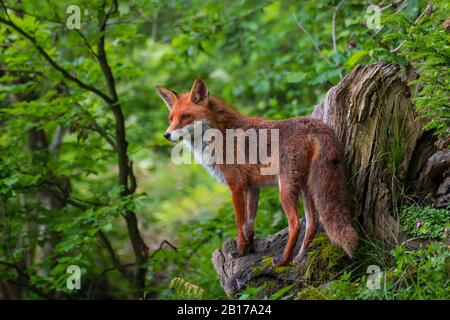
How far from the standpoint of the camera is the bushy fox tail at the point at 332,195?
5.39 m

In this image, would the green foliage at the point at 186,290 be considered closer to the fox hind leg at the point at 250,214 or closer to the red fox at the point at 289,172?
the red fox at the point at 289,172

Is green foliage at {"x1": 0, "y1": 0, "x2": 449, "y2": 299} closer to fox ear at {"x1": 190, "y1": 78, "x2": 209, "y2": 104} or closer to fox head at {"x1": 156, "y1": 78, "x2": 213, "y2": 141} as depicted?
fox head at {"x1": 156, "y1": 78, "x2": 213, "y2": 141}

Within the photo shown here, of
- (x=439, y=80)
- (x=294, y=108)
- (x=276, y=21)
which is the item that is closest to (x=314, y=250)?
(x=439, y=80)

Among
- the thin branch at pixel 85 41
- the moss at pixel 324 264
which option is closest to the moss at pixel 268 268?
the moss at pixel 324 264

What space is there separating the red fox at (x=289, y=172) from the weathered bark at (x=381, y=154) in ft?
1.12

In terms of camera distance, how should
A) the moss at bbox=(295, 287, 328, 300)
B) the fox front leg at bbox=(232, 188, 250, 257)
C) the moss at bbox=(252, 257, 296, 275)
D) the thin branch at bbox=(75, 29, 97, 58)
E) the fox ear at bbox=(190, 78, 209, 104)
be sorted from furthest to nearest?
the thin branch at bbox=(75, 29, 97, 58)
the fox ear at bbox=(190, 78, 209, 104)
the fox front leg at bbox=(232, 188, 250, 257)
the moss at bbox=(252, 257, 296, 275)
the moss at bbox=(295, 287, 328, 300)

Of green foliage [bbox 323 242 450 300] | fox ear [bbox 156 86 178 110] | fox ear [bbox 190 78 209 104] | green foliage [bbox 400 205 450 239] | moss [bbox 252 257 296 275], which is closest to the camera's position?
green foliage [bbox 323 242 450 300]

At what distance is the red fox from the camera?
5.54 m

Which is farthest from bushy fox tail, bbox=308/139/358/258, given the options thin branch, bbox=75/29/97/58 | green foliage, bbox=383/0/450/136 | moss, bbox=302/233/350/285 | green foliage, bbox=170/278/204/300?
thin branch, bbox=75/29/97/58

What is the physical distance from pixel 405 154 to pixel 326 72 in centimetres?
236

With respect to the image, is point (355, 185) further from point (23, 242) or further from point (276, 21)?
point (276, 21)

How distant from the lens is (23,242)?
9.81 metres

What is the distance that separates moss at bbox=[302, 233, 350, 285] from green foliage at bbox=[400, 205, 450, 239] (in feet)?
2.26
